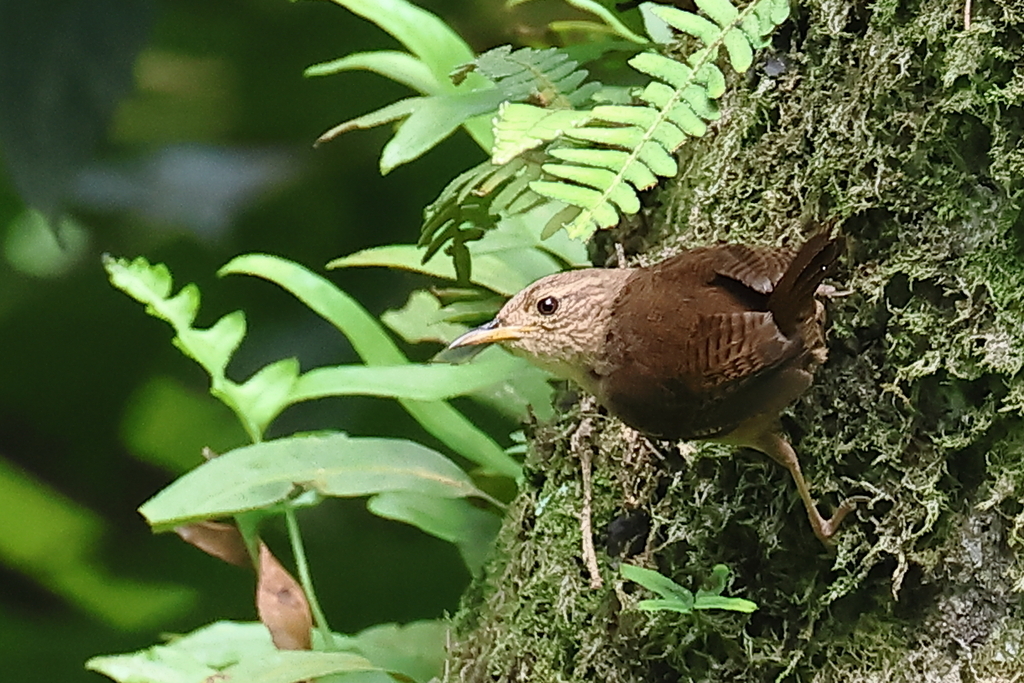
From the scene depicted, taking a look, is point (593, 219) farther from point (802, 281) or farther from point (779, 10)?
point (779, 10)

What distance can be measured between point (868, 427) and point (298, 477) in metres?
0.69

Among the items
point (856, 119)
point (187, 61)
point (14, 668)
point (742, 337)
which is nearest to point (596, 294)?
point (742, 337)

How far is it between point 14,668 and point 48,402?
0.67 meters

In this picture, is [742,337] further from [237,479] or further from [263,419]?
[263,419]

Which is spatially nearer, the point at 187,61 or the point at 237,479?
the point at 237,479

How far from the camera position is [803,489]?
94 centimetres

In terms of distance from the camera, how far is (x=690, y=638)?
101 centimetres

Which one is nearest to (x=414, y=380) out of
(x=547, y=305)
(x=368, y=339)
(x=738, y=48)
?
(x=368, y=339)

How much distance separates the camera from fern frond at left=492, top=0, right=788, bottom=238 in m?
0.84

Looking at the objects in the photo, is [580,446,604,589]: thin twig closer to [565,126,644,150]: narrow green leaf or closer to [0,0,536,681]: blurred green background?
[565,126,644,150]: narrow green leaf

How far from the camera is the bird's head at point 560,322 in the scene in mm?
1045

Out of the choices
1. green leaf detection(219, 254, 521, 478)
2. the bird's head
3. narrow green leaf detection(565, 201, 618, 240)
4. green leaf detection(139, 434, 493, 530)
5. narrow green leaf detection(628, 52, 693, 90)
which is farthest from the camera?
green leaf detection(219, 254, 521, 478)

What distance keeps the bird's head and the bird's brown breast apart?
0.07 meters

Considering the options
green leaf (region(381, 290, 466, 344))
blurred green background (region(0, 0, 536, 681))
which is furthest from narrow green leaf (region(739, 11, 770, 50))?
blurred green background (region(0, 0, 536, 681))
